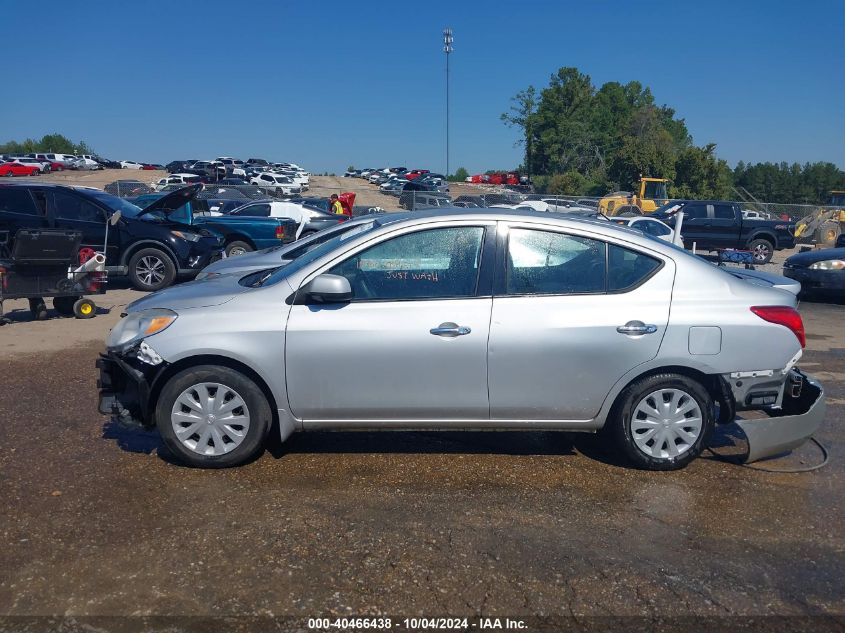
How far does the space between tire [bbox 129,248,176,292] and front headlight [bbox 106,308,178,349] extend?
8320 millimetres

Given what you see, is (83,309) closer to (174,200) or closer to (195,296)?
(174,200)

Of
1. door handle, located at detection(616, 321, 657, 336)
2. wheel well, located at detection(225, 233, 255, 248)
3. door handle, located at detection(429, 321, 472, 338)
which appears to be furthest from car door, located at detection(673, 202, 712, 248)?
door handle, located at detection(429, 321, 472, 338)

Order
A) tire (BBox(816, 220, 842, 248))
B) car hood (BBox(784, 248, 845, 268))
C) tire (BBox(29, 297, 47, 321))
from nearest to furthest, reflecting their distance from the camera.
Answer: tire (BBox(29, 297, 47, 321)) → car hood (BBox(784, 248, 845, 268)) → tire (BBox(816, 220, 842, 248))

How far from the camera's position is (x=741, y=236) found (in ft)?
79.8

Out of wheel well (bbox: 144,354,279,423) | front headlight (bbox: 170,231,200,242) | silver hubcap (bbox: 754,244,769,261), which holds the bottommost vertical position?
silver hubcap (bbox: 754,244,769,261)

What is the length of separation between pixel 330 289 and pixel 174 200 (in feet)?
29.4

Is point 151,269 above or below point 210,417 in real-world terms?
above

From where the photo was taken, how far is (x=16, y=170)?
54.1 meters

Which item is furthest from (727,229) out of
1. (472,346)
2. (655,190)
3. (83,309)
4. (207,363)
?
(207,363)

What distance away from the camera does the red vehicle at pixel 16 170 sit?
5331 centimetres

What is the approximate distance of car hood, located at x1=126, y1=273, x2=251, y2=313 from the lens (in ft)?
16.5

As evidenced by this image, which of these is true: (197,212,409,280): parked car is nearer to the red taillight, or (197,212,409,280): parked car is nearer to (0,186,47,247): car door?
(0,186,47,247): car door

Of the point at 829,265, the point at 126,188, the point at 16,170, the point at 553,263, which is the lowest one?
the point at 829,265

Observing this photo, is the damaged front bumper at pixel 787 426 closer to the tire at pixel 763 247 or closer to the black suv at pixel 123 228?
the black suv at pixel 123 228
